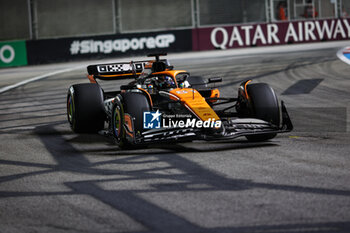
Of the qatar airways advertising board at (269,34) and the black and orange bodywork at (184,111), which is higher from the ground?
the qatar airways advertising board at (269,34)

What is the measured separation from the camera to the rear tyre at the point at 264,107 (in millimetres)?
8695

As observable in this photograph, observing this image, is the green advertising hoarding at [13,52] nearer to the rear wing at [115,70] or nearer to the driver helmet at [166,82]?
the rear wing at [115,70]

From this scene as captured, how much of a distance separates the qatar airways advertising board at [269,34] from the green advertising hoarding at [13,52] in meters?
8.19

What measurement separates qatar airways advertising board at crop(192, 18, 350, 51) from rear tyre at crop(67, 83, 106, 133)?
2178 centimetres

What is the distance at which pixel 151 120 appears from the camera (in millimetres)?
8297

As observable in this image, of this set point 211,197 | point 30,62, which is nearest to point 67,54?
point 30,62

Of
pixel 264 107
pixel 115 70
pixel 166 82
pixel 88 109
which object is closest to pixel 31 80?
pixel 115 70

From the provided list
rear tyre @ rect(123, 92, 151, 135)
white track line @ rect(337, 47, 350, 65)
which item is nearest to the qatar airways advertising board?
white track line @ rect(337, 47, 350, 65)

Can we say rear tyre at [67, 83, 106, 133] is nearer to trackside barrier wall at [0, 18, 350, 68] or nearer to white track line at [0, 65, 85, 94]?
white track line at [0, 65, 85, 94]

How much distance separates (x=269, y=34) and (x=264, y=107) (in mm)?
24364

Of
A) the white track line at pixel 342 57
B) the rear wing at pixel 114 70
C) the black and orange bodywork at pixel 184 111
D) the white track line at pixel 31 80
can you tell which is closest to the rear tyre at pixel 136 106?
the black and orange bodywork at pixel 184 111

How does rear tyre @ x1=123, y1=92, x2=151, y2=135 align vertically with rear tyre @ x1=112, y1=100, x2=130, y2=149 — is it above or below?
above

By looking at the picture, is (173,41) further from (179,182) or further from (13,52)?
(179,182)

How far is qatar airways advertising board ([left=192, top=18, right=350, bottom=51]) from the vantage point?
32.0 meters
